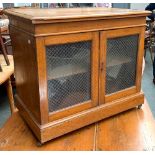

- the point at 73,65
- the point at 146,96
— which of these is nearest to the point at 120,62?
the point at 73,65

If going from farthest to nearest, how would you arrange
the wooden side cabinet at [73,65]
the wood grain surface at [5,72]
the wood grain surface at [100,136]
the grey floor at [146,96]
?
the grey floor at [146,96], the wood grain surface at [5,72], the wood grain surface at [100,136], the wooden side cabinet at [73,65]

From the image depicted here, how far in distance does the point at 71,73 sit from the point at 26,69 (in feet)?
0.58

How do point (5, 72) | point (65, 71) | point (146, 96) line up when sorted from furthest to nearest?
point (146, 96) < point (5, 72) < point (65, 71)

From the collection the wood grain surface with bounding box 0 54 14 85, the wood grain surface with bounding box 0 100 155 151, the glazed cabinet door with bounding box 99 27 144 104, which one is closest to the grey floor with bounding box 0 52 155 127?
the wood grain surface with bounding box 0 54 14 85

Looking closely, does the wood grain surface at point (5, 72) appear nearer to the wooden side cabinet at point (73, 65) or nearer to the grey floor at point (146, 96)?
the wooden side cabinet at point (73, 65)

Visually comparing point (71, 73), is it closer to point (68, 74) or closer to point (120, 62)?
point (68, 74)

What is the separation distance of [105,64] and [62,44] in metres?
0.22

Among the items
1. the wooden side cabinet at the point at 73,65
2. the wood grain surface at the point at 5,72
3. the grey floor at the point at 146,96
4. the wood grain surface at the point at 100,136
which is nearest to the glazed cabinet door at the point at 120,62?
the wooden side cabinet at the point at 73,65

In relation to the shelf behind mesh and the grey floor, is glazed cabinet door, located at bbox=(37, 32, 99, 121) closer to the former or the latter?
the shelf behind mesh

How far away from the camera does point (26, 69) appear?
0.89 metres

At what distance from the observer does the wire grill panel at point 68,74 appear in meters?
0.83

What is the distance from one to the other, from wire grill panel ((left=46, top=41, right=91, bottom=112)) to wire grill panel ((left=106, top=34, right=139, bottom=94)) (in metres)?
0.11
